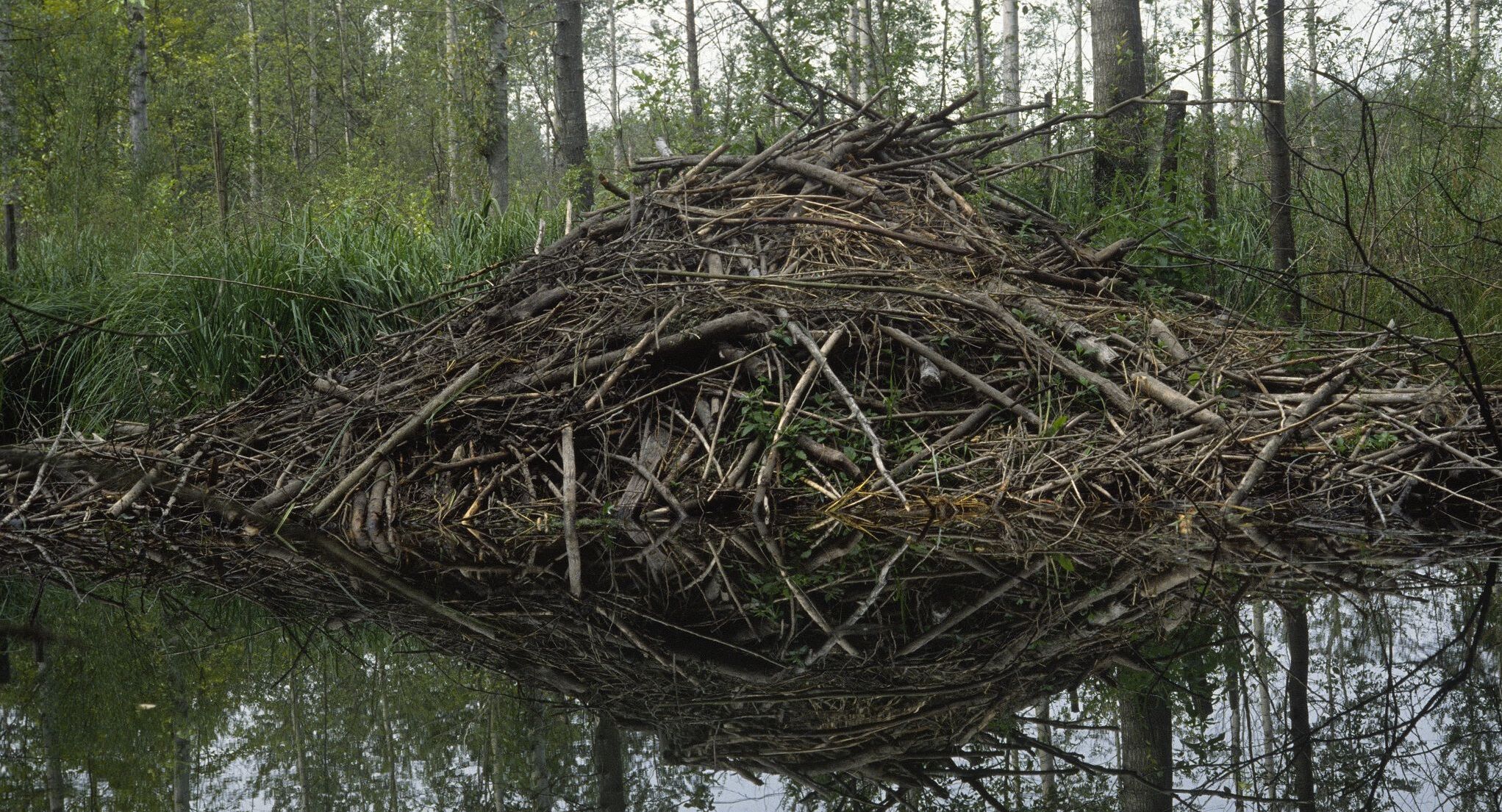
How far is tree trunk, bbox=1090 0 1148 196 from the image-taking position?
762 cm

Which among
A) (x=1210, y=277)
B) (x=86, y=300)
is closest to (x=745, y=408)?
(x=1210, y=277)

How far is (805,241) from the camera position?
591cm

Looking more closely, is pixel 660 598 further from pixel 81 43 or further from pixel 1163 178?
pixel 81 43

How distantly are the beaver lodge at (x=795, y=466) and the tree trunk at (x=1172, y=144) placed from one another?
3.58 feet

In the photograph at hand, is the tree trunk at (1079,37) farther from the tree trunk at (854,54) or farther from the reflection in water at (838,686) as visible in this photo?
the reflection in water at (838,686)

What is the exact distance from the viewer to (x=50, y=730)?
7.73ft

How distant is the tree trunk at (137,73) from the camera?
14938mm

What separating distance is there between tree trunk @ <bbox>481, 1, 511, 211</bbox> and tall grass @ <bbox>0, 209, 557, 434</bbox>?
5.01 meters

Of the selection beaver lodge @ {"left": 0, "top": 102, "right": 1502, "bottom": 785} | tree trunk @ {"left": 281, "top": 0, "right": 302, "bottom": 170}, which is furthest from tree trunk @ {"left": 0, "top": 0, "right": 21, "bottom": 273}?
tree trunk @ {"left": 281, "top": 0, "right": 302, "bottom": 170}

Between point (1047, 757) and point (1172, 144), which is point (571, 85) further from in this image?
point (1047, 757)

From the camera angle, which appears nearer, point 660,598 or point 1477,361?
point 660,598

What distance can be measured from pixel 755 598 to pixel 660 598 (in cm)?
30

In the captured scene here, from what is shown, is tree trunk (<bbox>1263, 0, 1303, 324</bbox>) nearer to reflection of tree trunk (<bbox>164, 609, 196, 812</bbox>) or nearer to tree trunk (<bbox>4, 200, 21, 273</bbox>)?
reflection of tree trunk (<bbox>164, 609, 196, 812</bbox>)

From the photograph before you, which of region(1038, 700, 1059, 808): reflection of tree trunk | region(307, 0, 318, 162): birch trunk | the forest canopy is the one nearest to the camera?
region(1038, 700, 1059, 808): reflection of tree trunk
